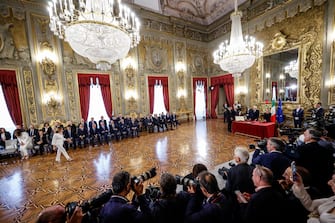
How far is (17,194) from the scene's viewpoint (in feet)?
10.3

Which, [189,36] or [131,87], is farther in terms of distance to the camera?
[189,36]

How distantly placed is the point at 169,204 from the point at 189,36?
37.1ft

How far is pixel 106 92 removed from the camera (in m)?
8.00

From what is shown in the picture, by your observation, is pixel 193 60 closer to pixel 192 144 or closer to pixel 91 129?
pixel 192 144

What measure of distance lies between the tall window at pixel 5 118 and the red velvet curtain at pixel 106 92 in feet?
11.9

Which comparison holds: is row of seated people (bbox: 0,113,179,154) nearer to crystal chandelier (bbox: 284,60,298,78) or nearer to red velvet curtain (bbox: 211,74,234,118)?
red velvet curtain (bbox: 211,74,234,118)

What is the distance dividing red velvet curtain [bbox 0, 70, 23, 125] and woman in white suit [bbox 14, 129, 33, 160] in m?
1.01

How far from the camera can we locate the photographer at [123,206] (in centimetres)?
127

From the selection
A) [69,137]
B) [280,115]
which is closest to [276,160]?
[280,115]

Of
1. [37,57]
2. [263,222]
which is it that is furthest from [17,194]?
[37,57]

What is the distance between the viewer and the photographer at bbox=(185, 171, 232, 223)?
47.6 inches

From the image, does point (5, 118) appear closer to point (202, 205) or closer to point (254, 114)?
point (202, 205)

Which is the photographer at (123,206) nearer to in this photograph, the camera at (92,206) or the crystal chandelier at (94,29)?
the camera at (92,206)

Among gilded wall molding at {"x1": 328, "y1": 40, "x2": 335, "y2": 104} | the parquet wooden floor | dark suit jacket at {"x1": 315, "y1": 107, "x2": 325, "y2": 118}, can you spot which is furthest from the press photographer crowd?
gilded wall molding at {"x1": 328, "y1": 40, "x2": 335, "y2": 104}
